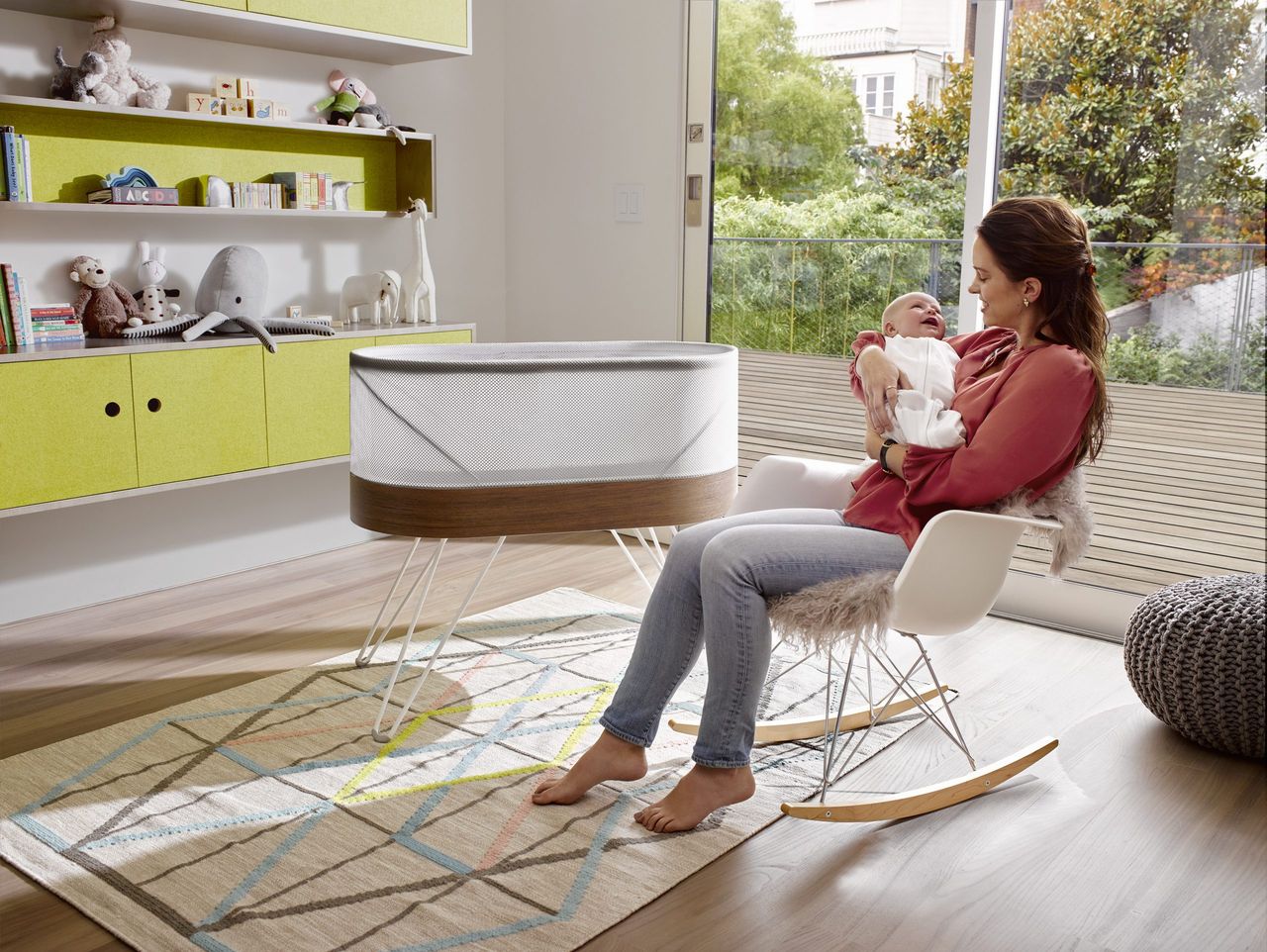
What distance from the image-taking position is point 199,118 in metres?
3.04

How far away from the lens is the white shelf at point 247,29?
282cm

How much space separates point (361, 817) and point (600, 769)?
412 millimetres

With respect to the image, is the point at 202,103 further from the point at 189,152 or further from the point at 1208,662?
the point at 1208,662

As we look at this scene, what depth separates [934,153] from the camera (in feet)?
10.6

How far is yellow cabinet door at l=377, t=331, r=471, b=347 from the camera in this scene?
11.2ft

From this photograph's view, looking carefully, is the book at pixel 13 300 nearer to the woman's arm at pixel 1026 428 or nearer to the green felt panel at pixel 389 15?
the green felt panel at pixel 389 15

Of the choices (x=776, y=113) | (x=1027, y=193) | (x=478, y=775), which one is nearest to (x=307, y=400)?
(x=478, y=775)

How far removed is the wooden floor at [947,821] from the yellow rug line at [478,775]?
0.46 m

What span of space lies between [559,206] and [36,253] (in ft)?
5.50

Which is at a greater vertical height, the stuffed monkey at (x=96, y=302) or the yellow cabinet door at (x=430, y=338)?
the stuffed monkey at (x=96, y=302)

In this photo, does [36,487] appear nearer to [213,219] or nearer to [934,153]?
[213,219]

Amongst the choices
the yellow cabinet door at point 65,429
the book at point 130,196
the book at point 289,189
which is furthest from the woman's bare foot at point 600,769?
the book at point 289,189

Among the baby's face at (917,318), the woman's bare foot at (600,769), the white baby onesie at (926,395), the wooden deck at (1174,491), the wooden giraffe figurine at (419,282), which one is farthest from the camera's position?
the wooden giraffe figurine at (419,282)

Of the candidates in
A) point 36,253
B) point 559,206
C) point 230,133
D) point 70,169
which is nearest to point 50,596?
point 36,253
